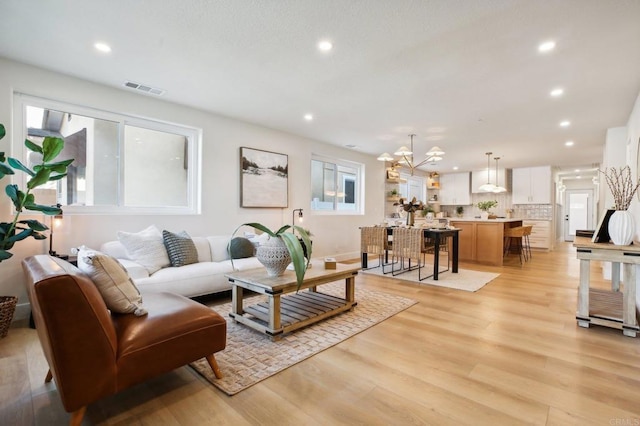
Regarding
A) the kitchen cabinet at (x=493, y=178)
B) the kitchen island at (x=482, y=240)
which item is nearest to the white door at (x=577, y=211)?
the kitchen cabinet at (x=493, y=178)

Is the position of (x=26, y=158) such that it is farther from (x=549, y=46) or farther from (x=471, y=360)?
(x=549, y=46)

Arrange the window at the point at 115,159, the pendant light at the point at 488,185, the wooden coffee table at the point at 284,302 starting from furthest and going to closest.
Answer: the pendant light at the point at 488,185 < the window at the point at 115,159 < the wooden coffee table at the point at 284,302

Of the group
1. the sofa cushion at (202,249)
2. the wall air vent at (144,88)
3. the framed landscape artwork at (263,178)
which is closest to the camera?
the wall air vent at (144,88)

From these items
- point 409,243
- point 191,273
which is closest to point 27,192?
point 191,273

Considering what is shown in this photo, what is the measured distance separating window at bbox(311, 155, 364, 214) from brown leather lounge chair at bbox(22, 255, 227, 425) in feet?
15.0

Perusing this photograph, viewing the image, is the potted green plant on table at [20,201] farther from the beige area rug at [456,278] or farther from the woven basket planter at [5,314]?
the beige area rug at [456,278]

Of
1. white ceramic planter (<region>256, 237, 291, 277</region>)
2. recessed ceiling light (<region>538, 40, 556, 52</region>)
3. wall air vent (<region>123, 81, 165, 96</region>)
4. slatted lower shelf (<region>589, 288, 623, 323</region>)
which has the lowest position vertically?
slatted lower shelf (<region>589, 288, 623, 323</region>)

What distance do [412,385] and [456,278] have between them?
10.9ft

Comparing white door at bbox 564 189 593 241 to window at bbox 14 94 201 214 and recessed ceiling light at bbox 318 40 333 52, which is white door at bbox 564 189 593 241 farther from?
window at bbox 14 94 201 214

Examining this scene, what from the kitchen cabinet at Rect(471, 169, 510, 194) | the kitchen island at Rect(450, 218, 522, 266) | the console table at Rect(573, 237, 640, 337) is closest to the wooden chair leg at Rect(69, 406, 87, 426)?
the console table at Rect(573, 237, 640, 337)

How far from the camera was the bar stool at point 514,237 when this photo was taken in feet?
21.0

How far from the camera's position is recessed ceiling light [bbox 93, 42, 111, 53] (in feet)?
8.56

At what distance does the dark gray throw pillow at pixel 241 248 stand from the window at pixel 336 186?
7.76 ft

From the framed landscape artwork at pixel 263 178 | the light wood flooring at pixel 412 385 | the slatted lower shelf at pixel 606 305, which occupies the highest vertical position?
the framed landscape artwork at pixel 263 178
